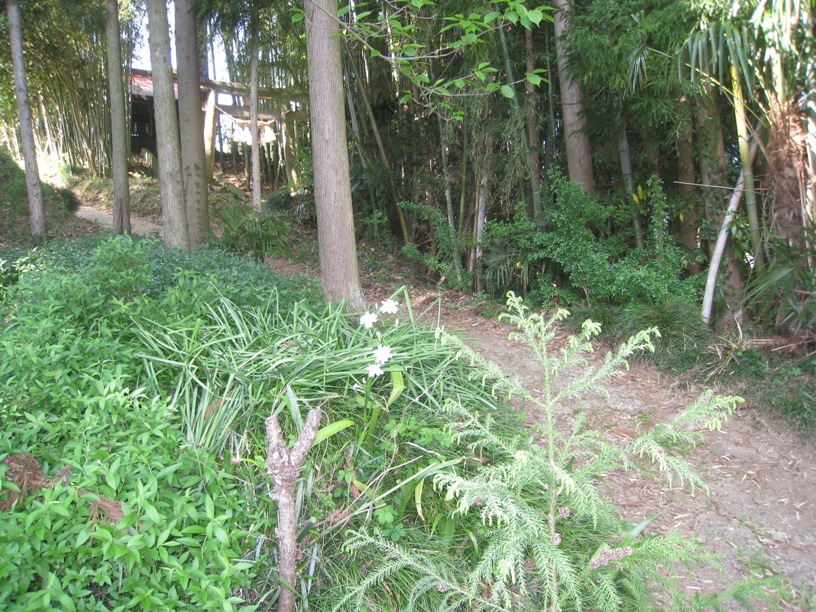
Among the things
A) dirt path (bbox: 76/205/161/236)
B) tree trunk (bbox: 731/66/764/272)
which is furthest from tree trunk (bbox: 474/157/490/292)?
dirt path (bbox: 76/205/161/236)

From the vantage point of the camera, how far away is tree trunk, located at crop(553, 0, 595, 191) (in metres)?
5.48

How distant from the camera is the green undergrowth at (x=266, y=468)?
6.27 ft

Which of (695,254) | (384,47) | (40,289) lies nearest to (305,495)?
(40,289)

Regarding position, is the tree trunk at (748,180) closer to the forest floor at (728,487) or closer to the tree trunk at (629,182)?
the tree trunk at (629,182)

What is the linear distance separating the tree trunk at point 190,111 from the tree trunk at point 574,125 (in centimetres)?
466

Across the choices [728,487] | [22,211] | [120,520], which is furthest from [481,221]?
[22,211]

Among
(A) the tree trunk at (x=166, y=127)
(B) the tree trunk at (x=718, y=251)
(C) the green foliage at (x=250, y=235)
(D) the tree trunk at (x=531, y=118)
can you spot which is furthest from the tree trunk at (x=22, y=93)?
(B) the tree trunk at (x=718, y=251)

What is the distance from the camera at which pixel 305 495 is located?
2.52 m

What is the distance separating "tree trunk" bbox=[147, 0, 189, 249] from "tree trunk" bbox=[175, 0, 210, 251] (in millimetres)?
1353

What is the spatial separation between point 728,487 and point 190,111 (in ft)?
24.0

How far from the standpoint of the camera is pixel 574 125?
5715mm

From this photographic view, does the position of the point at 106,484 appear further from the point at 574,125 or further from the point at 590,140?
the point at 590,140

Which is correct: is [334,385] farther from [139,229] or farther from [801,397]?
[139,229]

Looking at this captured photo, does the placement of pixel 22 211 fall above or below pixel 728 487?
above
